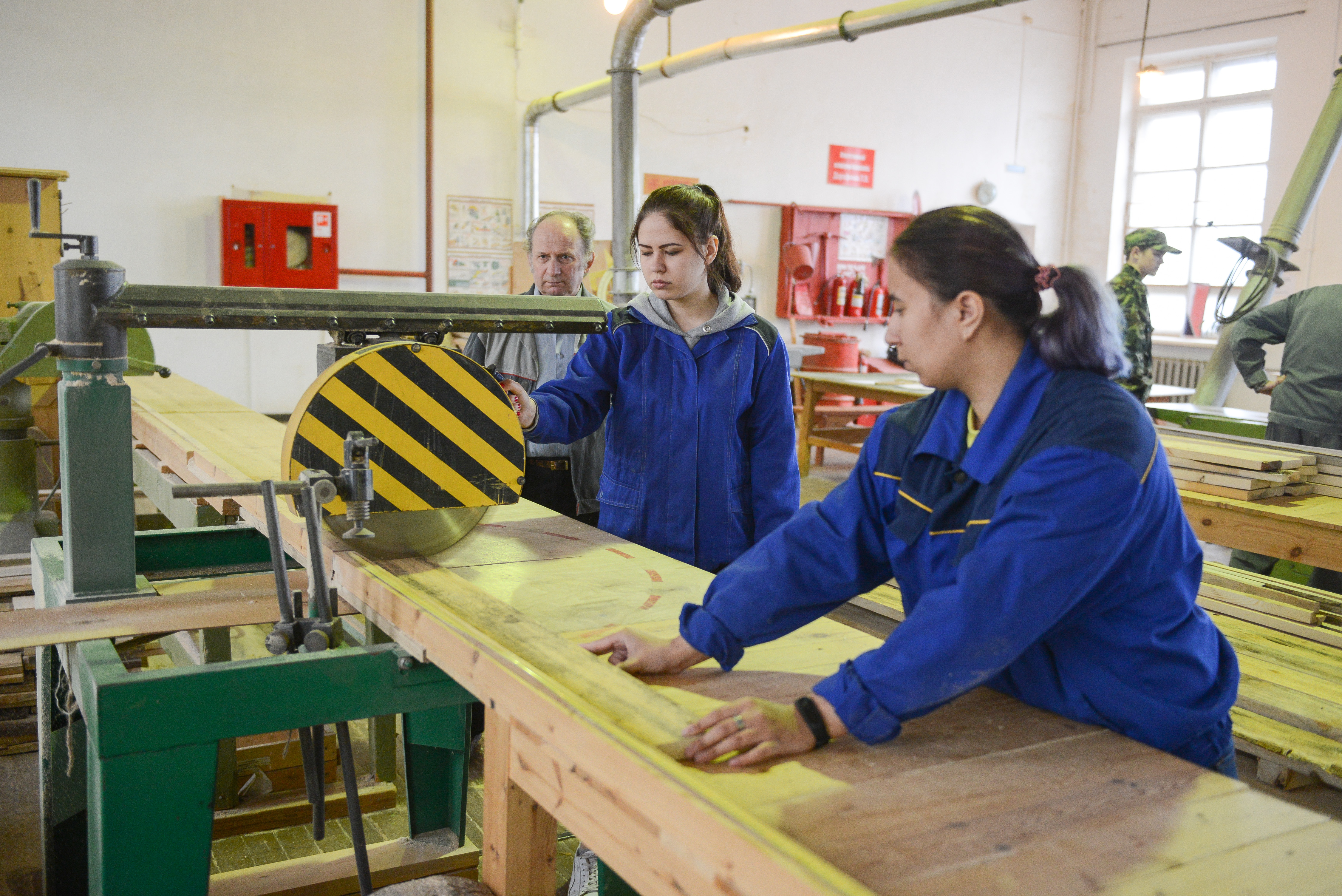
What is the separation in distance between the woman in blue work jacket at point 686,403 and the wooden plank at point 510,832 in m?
0.73

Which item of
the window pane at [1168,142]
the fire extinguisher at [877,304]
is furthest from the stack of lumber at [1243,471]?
the window pane at [1168,142]

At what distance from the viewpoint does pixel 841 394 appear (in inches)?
278

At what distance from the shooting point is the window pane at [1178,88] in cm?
953

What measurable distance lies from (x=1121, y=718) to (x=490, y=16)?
279 inches

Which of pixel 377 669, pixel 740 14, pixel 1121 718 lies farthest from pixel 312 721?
pixel 740 14

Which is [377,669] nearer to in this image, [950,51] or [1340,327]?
[1340,327]

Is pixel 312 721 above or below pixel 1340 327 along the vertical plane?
below

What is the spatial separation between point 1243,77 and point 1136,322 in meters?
5.18

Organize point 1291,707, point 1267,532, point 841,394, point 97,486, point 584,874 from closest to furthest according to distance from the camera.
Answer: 1. point 97,486
2. point 584,874
3. point 1291,707
4. point 1267,532
5. point 841,394

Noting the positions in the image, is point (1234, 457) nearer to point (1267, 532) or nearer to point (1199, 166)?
point (1267, 532)

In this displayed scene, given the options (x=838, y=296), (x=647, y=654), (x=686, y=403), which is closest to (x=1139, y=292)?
(x=838, y=296)

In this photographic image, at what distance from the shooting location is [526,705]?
118 cm

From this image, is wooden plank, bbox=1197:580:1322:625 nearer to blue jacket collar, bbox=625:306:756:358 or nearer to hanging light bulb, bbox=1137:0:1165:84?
blue jacket collar, bbox=625:306:756:358

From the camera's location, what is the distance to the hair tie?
3.73ft
